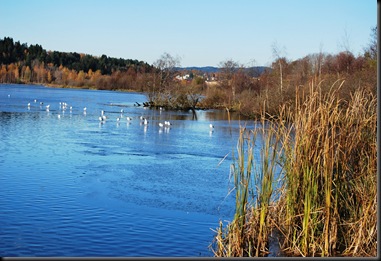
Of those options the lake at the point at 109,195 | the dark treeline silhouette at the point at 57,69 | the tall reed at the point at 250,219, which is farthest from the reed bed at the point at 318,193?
the dark treeline silhouette at the point at 57,69

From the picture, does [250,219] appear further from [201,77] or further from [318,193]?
[201,77]

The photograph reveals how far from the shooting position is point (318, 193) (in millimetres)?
7574

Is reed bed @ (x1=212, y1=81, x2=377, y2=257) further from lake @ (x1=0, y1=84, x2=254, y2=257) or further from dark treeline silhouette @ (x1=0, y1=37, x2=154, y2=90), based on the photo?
dark treeline silhouette @ (x1=0, y1=37, x2=154, y2=90)

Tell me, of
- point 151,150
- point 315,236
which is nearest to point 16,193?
point 315,236

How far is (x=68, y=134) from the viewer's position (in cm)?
2216

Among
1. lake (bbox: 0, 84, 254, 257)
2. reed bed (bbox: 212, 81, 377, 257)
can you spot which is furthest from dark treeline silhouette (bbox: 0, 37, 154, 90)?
reed bed (bbox: 212, 81, 377, 257)

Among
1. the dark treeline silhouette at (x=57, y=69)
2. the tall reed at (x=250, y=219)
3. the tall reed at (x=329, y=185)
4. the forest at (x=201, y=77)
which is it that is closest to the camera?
the tall reed at (x=329, y=185)

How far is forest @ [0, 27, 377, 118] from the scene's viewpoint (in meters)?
26.4

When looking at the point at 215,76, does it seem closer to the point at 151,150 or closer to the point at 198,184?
the point at 151,150

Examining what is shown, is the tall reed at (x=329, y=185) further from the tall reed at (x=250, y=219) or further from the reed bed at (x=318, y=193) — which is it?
the tall reed at (x=250, y=219)

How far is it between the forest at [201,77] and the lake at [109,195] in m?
2.27

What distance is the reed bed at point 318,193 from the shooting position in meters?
7.32

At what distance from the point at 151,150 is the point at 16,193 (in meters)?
7.86

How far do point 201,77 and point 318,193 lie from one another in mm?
51830
